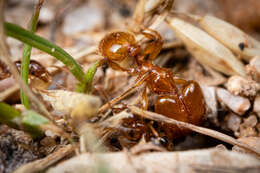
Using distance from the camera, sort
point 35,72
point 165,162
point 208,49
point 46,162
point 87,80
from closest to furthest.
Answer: point 165,162, point 46,162, point 87,80, point 35,72, point 208,49

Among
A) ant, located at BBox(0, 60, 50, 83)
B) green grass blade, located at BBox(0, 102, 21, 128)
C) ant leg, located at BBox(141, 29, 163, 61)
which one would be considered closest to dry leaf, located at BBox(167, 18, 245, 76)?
ant leg, located at BBox(141, 29, 163, 61)

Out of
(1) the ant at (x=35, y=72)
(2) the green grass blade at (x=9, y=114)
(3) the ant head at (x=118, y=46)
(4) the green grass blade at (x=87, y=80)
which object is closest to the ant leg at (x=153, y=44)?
(3) the ant head at (x=118, y=46)

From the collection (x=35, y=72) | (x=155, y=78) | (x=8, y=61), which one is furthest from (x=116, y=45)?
(x=8, y=61)

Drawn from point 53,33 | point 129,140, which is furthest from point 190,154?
point 53,33

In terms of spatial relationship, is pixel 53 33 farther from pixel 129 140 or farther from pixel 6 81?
pixel 129 140

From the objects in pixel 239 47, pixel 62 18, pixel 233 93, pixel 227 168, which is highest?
pixel 62 18

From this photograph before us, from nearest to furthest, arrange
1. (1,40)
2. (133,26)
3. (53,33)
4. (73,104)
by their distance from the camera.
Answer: (1,40) < (73,104) < (133,26) < (53,33)

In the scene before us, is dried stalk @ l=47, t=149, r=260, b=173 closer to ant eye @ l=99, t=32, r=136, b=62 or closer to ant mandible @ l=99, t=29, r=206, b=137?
ant mandible @ l=99, t=29, r=206, b=137

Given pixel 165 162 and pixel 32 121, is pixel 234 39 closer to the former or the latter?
pixel 165 162
